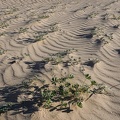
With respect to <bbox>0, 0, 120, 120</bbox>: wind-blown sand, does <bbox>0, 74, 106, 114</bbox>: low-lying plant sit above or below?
above

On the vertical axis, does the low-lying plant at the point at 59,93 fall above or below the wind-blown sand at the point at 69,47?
above

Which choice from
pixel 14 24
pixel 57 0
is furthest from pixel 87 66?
pixel 57 0

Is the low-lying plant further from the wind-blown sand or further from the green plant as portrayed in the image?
the wind-blown sand

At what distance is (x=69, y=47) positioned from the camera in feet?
21.6

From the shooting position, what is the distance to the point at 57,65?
5406 mm

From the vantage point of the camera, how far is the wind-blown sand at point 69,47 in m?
3.93

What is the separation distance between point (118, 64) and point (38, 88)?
191cm

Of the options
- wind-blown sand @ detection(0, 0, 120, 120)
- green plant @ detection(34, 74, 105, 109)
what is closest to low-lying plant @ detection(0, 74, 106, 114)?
green plant @ detection(34, 74, 105, 109)

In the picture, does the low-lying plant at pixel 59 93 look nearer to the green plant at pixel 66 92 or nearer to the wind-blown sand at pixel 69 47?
the green plant at pixel 66 92

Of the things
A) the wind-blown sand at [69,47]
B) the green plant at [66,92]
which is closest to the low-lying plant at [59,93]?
the green plant at [66,92]

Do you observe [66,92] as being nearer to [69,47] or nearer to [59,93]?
[59,93]

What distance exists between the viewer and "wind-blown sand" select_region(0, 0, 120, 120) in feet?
12.9

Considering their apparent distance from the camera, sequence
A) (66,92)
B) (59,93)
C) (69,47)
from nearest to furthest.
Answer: (66,92) → (59,93) → (69,47)

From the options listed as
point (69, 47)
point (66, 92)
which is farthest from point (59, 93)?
point (69, 47)
